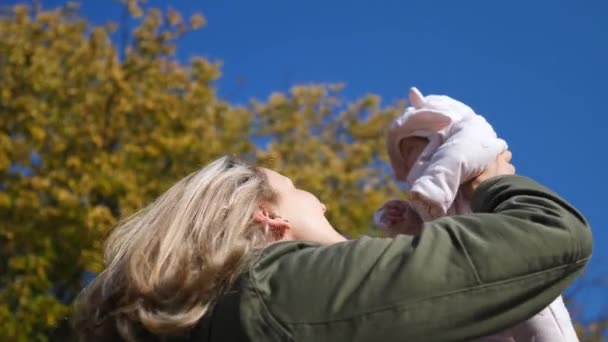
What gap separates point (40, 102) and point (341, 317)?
11.3 metres

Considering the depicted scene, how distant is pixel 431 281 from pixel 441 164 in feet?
1.92

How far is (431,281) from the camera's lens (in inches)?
57.1

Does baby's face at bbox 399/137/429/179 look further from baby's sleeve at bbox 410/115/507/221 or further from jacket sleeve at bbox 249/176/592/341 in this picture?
jacket sleeve at bbox 249/176/592/341

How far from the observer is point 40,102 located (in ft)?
39.4

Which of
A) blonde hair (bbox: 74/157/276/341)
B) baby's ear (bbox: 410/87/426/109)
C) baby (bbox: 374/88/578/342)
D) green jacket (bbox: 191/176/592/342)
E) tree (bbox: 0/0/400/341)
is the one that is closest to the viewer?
green jacket (bbox: 191/176/592/342)

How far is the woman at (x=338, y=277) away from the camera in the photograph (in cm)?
146

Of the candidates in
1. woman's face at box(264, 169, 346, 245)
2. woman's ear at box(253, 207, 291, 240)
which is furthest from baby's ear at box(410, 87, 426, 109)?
woman's ear at box(253, 207, 291, 240)


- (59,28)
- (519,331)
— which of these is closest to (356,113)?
(59,28)

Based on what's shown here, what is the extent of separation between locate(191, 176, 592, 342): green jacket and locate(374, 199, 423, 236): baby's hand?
26.2 inches

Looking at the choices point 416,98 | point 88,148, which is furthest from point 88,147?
point 416,98

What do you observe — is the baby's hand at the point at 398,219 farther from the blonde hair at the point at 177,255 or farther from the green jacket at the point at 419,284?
the green jacket at the point at 419,284

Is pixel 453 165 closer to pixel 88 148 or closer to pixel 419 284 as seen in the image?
pixel 419 284

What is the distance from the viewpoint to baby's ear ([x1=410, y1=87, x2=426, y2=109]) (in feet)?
7.43

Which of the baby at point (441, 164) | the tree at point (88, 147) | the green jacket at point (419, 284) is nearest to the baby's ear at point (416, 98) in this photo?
the baby at point (441, 164)
